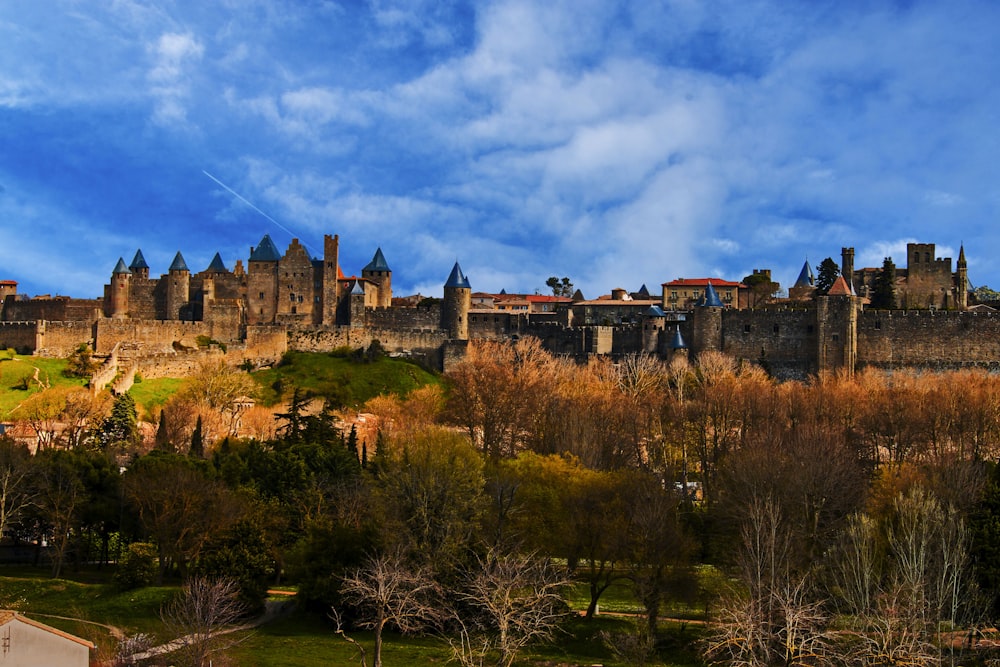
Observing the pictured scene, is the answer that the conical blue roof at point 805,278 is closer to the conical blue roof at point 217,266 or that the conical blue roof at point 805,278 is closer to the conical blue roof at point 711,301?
the conical blue roof at point 711,301

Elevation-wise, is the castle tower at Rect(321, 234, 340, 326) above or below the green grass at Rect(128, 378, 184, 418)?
above

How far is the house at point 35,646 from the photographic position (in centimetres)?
3391

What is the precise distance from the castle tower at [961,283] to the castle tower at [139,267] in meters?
74.1

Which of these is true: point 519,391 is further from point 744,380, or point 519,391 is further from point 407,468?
point 407,468

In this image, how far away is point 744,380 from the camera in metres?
80.1

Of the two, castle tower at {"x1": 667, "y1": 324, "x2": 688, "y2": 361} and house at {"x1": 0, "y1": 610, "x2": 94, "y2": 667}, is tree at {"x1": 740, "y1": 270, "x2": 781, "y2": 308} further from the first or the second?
house at {"x1": 0, "y1": 610, "x2": 94, "y2": 667}

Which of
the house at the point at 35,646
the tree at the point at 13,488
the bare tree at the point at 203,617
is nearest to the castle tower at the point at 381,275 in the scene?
the tree at the point at 13,488

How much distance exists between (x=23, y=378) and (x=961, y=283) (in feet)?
266

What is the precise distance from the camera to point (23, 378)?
251 feet

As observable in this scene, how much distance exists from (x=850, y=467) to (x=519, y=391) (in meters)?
27.1

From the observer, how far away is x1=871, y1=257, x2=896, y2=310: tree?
323 ft

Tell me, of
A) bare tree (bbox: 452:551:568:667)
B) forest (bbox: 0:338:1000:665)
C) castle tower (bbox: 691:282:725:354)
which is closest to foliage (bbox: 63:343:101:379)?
forest (bbox: 0:338:1000:665)

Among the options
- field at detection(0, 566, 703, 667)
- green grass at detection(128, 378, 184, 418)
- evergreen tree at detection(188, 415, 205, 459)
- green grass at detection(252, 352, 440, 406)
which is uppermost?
green grass at detection(252, 352, 440, 406)

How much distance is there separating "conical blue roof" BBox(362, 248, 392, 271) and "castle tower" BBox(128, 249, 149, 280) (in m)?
20.6
